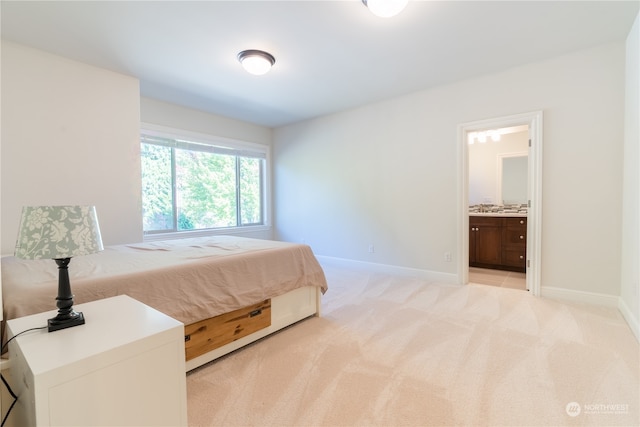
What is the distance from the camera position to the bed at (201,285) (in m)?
1.51

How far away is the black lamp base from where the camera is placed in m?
1.09

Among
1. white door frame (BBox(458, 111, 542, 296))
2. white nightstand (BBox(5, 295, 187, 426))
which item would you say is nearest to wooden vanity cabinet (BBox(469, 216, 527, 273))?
white door frame (BBox(458, 111, 542, 296))

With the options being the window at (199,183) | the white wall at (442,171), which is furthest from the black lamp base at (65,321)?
A: the white wall at (442,171)

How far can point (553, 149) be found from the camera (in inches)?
119

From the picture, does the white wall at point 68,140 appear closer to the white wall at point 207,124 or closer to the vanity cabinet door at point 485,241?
the white wall at point 207,124

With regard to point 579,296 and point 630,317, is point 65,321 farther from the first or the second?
point 579,296

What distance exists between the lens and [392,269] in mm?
A: 4172

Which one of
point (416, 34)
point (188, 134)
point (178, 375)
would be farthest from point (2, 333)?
point (188, 134)

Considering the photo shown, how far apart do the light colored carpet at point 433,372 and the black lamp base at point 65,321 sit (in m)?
0.74

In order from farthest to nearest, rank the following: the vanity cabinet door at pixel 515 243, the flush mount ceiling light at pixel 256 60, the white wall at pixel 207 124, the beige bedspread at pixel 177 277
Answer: the vanity cabinet door at pixel 515 243, the white wall at pixel 207 124, the flush mount ceiling light at pixel 256 60, the beige bedspread at pixel 177 277

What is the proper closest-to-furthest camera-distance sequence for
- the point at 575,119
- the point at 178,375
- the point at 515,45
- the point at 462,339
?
1. the point at 178,375
2. the point at 462,339
3. the point at 515,45
4. the point at 575,119

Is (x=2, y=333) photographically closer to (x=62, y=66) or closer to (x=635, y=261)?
(x=62, y=66)

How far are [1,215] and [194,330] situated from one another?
7.40 ft

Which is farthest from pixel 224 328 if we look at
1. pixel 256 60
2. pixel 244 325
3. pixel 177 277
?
pixel 256 60
